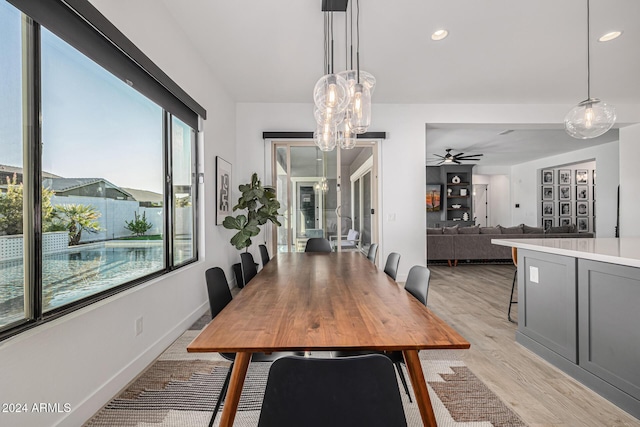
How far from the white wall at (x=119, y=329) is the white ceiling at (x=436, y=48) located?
38cm

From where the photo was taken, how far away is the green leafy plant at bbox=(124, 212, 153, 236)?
226cm

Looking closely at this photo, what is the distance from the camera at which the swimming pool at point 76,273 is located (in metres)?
1.31

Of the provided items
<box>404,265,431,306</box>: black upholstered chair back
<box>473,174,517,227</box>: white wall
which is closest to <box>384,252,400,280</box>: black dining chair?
<box>404,265,431,306</box>: black upholstered chair back

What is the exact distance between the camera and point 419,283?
1.73 meters

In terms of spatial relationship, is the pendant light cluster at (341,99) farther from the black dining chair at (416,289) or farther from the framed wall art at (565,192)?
the framed wall art at (565,192)

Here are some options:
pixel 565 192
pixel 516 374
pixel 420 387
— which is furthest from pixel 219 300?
pixel 565 192

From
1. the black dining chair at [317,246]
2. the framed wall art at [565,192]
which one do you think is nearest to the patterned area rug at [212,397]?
the black dining chair at [317,246]

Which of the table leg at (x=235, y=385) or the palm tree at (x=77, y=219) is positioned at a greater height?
the palm tree at (x=77, y=219)

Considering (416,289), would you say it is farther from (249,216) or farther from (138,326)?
(249,216)

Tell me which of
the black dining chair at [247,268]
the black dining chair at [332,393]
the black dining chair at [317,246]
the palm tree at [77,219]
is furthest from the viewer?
the black dining chair at [317,246]

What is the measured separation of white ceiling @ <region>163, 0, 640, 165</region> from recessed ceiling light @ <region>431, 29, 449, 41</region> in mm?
60

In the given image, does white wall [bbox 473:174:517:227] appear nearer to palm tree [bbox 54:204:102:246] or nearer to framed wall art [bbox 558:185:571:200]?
framed wall art [bbox 558:185:571:200]

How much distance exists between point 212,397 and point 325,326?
1.14 m

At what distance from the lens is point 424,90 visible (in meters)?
4.29
